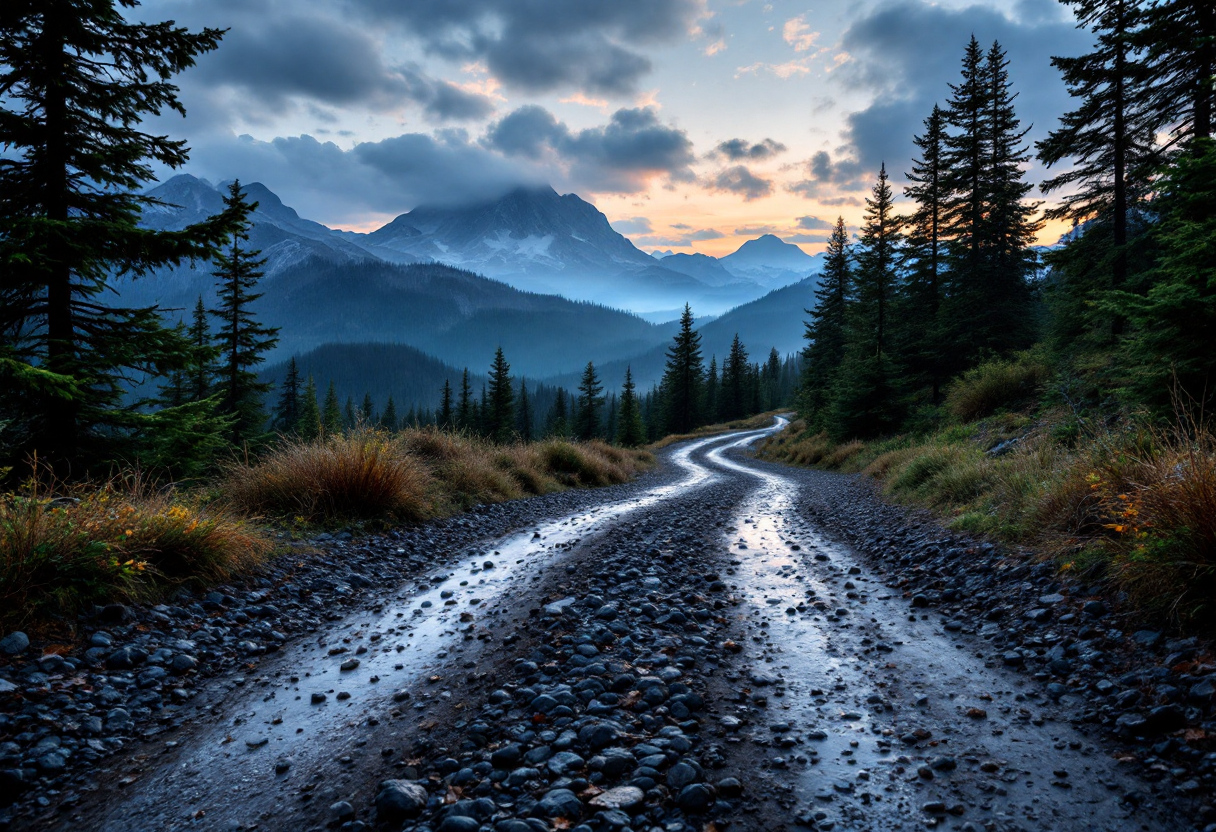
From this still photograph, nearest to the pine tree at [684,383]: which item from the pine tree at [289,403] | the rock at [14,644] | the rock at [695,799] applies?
the pine tree at [289,403]

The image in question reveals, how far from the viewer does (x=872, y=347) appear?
28.3 meters

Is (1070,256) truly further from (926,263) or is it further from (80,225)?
(80,225)

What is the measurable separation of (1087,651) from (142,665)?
24.1 feet

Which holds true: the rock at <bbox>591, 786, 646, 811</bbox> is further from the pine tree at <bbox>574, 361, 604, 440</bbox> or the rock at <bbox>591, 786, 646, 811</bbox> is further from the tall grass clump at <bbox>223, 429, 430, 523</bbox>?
the pine tree at <bbox>574, 361, 604, 440</bbox>

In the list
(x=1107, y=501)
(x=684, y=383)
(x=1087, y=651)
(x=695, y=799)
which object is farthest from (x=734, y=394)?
(x=695, y=799)

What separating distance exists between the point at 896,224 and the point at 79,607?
36255mm

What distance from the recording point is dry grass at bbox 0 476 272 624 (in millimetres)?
4191

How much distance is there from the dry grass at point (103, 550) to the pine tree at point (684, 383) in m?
60.6

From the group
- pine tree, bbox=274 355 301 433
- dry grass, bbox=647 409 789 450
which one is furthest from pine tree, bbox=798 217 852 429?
pine tree, bbox=274 355 301 433

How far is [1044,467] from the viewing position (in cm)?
778

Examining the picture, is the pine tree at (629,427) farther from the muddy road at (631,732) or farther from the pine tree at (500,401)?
the muddy road at (631,732)

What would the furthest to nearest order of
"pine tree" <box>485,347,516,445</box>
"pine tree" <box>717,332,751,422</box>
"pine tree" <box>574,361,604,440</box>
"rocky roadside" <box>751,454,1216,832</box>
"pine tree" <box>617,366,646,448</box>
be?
"pine tree" <box>717,332,751,422</box> < "pine tree" <box>574,361,604,440</box> < "pine tree" <box>485,347,516,445</box> < "pine tree" <box>617,366,646,448</box> < "rocky roadside" <box>751,454,1216,832</box>

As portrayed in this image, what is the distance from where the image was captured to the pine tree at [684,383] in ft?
217

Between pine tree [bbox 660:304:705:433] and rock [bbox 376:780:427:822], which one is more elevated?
pine tree [bbox 660:304:705:433]
